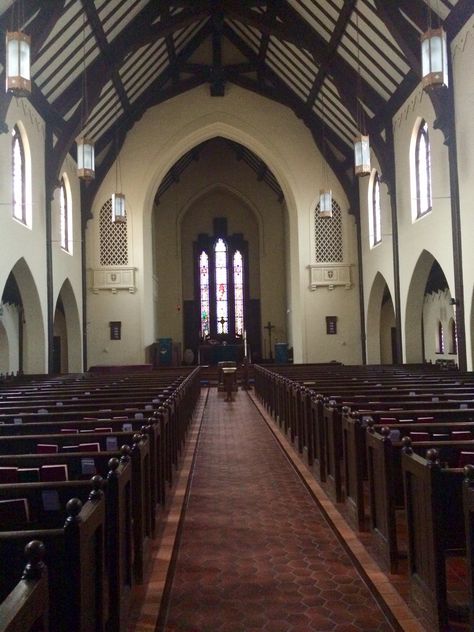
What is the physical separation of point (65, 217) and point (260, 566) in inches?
607

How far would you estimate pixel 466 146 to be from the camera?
11.1 meters

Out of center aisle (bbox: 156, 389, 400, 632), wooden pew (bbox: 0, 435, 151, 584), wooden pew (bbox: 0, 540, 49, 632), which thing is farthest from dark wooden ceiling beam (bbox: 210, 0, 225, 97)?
wooden pew (bbox: 0, 540, 49, 632)

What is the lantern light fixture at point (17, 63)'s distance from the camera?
7.17 m

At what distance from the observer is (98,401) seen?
7.08 m

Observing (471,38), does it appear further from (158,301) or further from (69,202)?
(158,301)

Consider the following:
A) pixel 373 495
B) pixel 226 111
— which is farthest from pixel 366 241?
pixel 373 495

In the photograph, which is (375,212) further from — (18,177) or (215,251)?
(18,177)

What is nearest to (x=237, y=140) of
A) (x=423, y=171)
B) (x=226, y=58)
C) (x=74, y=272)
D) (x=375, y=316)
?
(x=226, y=58)

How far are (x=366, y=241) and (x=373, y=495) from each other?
15735 mm

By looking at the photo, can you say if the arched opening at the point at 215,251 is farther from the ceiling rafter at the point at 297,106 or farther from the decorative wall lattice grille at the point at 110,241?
the ceiling rafter at the point at 297,106

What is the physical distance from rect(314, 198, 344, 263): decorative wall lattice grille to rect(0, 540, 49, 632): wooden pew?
731 inches

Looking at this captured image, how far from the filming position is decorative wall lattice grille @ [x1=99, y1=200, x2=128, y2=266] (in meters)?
19.6

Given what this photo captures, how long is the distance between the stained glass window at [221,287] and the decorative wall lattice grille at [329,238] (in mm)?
7294

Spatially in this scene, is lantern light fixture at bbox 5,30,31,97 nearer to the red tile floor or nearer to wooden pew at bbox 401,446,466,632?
the red tile floor
